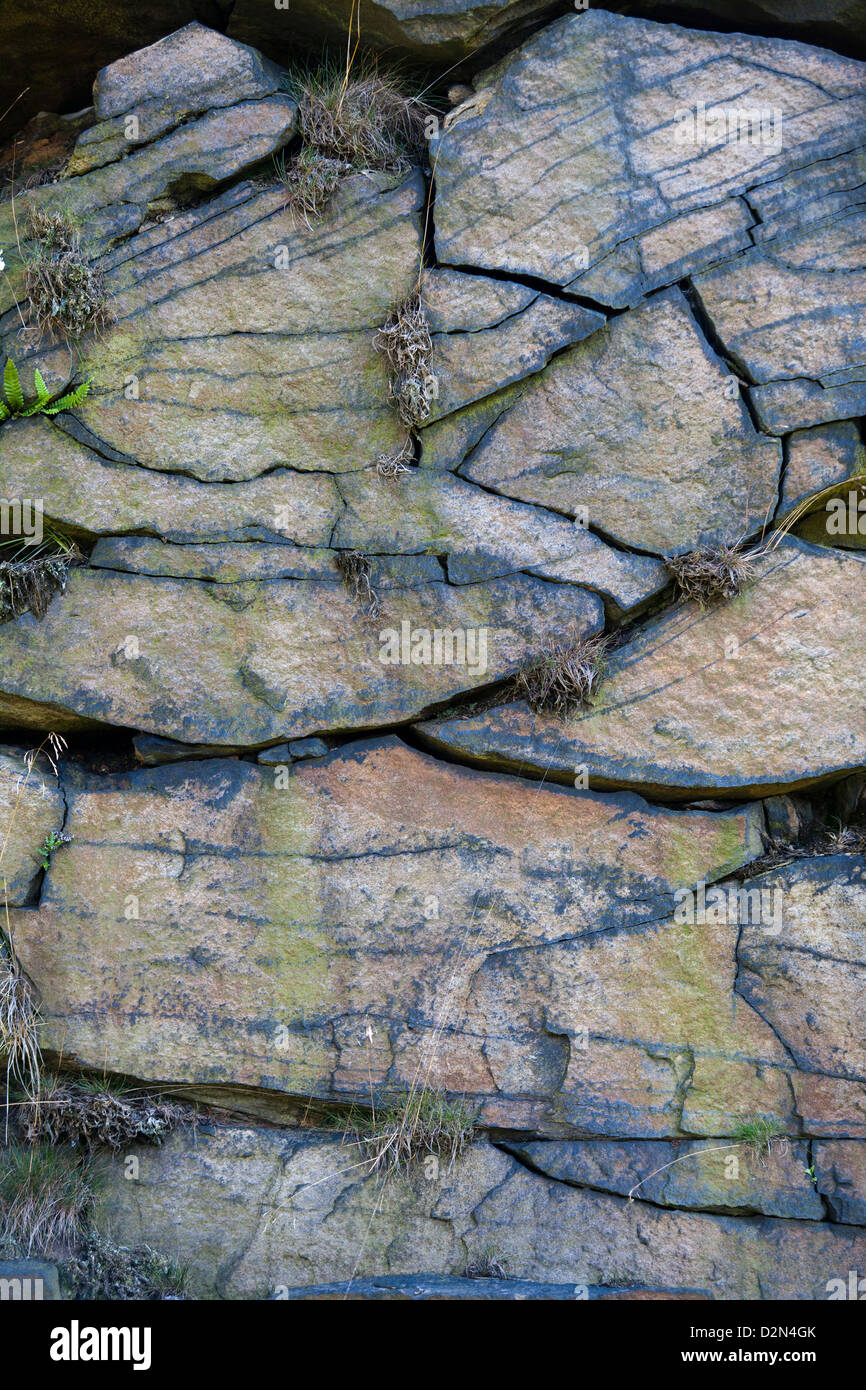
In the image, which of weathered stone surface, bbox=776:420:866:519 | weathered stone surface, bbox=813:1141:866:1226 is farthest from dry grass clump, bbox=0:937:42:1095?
weathered stone surface, bbox=776:420:866:519

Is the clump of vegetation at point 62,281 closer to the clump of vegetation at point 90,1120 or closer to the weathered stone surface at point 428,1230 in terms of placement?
the clump of vegetation at point 90,1120

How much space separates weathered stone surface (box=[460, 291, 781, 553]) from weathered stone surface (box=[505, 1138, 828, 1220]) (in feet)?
8.73

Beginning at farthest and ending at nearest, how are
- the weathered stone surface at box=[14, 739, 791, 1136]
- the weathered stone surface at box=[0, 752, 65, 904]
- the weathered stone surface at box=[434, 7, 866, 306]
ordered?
the weathered stone surface at box=[434, 7, 866, 306], the weathered stone surface at box=[0, 752, 65, 904], the weathered stone surface at box=[14, 739, 791, 1136]

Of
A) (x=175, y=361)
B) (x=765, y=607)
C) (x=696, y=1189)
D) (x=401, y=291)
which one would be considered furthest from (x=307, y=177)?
(x=696, y=1189)

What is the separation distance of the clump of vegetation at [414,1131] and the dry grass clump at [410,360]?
3063 mm

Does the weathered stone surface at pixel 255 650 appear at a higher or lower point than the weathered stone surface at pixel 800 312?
lower

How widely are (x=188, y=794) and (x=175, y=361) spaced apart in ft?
6.71

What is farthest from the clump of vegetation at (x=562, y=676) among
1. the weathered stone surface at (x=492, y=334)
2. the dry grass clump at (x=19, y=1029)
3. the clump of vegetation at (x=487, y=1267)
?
the dry grass clump at (x=19, y=1029)

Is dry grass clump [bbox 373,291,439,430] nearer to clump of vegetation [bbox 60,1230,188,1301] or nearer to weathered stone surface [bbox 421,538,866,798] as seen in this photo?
weathered stone surface [bbox 421,538,866,798]

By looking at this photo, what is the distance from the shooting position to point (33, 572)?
15.0 ft

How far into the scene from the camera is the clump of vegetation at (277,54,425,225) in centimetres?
478

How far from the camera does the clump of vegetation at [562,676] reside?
450cm

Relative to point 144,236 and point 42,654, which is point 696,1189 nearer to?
point 42,654

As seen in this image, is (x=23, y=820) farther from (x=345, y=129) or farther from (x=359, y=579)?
(x=345, y=129)
